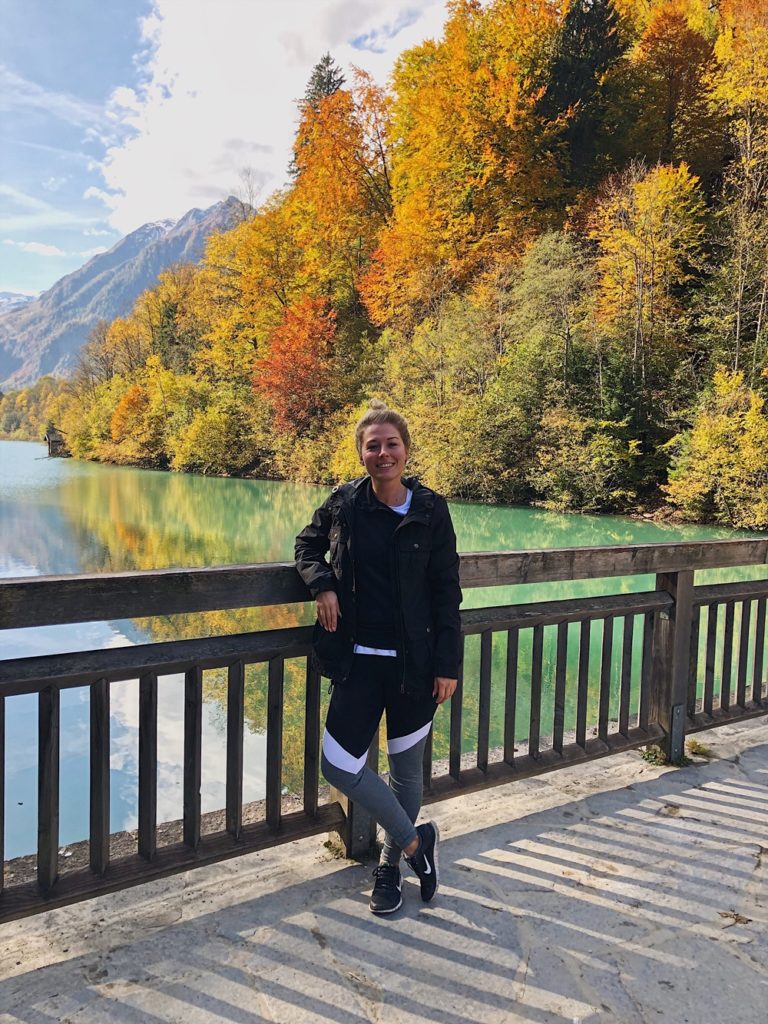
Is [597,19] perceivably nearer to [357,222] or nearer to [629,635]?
[357,222]

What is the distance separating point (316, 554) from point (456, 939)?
1100mm

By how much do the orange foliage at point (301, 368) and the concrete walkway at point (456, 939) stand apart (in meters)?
29.6

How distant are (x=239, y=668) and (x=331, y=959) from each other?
2.62 ft

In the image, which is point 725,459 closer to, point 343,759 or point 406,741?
point 406,741

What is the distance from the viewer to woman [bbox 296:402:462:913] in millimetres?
1925

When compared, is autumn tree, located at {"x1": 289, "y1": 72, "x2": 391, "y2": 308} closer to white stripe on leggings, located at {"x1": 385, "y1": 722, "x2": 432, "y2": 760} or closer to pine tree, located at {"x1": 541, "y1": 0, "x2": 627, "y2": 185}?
pine tree, located at {"x1": 541, "y1": 0, "x2": 627, "y2": 185}

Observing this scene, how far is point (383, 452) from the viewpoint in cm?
198

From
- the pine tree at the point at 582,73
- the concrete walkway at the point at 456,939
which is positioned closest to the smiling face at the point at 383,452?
the concrete walkway at the point at 456,939

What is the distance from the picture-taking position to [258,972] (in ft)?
5.62

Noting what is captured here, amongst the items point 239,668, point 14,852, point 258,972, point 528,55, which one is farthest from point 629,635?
point 528,55

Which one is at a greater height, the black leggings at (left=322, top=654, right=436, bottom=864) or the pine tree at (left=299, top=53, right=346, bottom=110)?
the pine tree at (left=299, top=53, right=346, bottom=110)

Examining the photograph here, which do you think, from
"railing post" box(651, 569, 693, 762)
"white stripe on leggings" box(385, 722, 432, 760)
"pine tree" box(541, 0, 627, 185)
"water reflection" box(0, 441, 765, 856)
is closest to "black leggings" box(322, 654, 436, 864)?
"white stripe on leggings" box(385, 722, 432, 760)

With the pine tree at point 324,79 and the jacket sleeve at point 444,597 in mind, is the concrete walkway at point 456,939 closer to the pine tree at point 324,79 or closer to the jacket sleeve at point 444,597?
the jacket sleeve at point 444,597

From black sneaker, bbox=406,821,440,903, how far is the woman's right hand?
0.69 m
